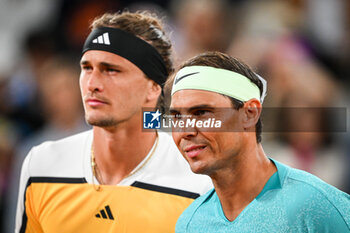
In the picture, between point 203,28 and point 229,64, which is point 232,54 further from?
point 229,64

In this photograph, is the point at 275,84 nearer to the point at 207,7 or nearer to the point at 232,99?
the point at 207,7

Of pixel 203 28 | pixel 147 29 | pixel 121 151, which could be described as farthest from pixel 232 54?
pixel 121 151

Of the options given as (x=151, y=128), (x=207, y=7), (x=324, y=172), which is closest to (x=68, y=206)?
(x=151, y=128)

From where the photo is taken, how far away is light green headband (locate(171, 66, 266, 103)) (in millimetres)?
3275

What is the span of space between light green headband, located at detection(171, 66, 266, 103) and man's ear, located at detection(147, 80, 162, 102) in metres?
0.71

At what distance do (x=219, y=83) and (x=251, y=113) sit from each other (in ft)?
0.84

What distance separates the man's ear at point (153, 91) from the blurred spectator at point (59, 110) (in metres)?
1.69

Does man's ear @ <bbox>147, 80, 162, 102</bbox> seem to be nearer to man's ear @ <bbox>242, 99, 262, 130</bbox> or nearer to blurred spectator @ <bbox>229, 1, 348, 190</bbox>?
man's ear @ <bbox>242, 99, 262, 130</bbox>

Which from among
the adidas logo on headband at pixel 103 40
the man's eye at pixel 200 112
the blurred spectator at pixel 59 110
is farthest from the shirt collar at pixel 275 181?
the blurred spectator at pixel 59 110

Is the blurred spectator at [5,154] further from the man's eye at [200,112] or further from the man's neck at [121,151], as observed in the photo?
the man's eye at [200,112]

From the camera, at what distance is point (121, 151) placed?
4.09m

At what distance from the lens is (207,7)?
265 inches

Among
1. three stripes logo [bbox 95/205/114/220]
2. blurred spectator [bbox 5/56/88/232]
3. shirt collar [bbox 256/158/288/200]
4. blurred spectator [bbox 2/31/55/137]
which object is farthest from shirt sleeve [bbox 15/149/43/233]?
blurred spectator [bbox 2/31/55/137]

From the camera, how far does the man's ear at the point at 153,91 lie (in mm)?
4121
